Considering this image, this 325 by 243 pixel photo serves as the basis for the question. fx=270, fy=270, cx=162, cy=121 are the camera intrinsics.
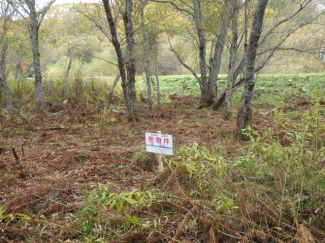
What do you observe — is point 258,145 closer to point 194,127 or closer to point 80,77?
point 194,127

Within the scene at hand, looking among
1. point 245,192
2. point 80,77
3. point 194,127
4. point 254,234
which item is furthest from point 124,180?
point 80,77

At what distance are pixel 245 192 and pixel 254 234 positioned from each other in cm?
Result: 38

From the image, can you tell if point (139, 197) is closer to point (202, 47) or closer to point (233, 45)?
point (233, 45)

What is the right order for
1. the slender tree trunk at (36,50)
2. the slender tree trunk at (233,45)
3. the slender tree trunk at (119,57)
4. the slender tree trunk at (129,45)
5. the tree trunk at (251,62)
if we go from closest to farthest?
the tree trunk at (251,62), the slender tree trunk at (119,57), the slender tree trunk at (233,45), the slender tree trunk at (129,45), the slender tree trunk at (36,50)

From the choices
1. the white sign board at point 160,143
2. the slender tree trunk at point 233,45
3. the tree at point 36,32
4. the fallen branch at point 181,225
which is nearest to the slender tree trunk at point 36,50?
the tree at point 36,32

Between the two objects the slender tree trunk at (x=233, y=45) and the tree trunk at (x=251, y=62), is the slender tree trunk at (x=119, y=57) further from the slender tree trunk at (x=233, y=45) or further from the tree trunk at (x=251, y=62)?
the tree trunk at (x=251, y=62)

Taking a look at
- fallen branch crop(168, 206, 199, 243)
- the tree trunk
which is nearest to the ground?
fallen branch crop(168, 206, 199, 243)

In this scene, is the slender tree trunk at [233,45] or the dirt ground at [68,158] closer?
the dirt ground at [68,158]

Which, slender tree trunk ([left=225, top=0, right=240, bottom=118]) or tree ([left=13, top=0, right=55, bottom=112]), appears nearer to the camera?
slender tree trunk ([left=225, top=0, right=240, bottom=118])

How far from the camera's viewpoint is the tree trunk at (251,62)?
4.02 m

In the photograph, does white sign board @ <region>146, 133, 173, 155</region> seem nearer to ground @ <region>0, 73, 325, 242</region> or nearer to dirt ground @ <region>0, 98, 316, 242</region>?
ground @ <region>0, 73, 325, 242</region>

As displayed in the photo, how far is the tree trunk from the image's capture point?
158 inches

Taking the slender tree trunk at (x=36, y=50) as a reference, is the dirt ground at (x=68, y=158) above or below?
below

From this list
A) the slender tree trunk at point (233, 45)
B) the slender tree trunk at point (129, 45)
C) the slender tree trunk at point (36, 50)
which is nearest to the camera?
the slender tree trunk at point (233, 45)
